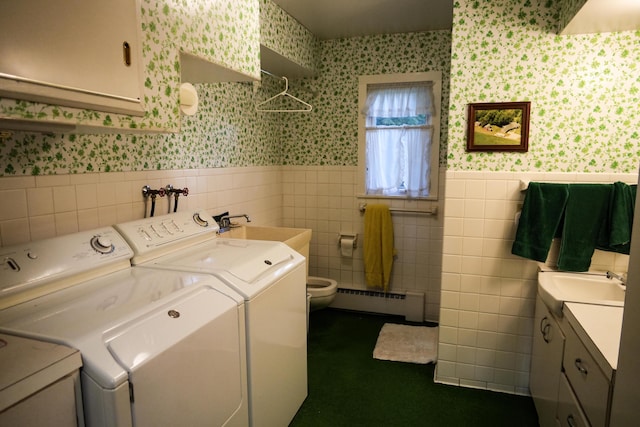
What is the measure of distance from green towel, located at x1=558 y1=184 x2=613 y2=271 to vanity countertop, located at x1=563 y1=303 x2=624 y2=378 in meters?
0.55

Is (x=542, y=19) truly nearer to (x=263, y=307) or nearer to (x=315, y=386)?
(x=263, y=307)

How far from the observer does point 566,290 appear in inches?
86.8

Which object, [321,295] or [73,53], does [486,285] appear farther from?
[73,53]

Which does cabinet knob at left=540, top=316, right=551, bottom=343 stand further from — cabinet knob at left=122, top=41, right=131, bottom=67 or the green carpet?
cabinet knob at left=122, top=41, right=131, bottom=67

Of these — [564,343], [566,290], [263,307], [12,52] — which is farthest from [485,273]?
[12,52]

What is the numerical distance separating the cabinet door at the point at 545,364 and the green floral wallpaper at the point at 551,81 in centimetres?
86

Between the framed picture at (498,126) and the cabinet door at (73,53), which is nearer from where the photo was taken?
the cabinet door at (73,53)

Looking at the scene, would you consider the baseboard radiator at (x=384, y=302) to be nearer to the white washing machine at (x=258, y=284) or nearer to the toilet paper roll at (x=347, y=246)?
the toilet paper roll at (x=347, y=246)

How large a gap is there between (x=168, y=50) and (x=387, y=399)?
222cm

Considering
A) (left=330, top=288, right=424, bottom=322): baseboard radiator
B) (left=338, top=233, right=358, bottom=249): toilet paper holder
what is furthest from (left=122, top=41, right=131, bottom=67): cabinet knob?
(left=330, top=288, right=424, bottom=322): baseboard radiator

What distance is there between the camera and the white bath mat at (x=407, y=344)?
298 cm

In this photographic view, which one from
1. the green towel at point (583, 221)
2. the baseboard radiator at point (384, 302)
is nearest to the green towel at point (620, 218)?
the green towel at point (583, 221)

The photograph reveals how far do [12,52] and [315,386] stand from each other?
2.30 m

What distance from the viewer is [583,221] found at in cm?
221
